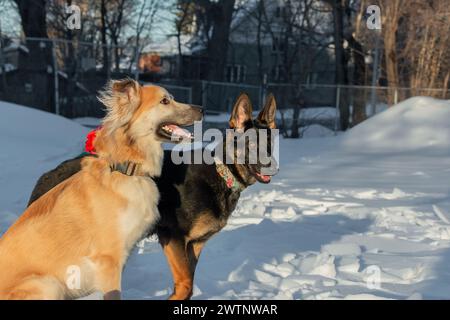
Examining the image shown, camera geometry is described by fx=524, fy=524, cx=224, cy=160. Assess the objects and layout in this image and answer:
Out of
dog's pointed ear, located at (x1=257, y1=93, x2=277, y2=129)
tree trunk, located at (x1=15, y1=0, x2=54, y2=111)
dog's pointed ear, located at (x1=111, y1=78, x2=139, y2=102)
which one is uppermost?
tree trunk, located at (x1=15, y1=0, x2=54, y2=111)

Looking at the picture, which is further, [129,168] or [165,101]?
[165,101]

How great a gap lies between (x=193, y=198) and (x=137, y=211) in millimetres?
851

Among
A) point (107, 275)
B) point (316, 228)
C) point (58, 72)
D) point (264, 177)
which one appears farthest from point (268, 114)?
point (58, 72)

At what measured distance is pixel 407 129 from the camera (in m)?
17.0

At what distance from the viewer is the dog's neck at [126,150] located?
4.06m

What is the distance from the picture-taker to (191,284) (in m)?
4.52

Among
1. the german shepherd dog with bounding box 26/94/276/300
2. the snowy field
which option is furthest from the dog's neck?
the snowy field

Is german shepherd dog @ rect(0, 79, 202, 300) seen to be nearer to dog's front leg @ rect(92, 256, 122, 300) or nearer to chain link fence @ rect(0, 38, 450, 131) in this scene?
dog's front leg @ rect(92, 256, 122, 300)

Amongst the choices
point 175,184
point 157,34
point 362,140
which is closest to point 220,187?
point 175,184

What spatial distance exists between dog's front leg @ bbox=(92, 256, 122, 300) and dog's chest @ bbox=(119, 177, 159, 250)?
0.17 metres

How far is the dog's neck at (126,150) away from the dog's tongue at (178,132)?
188 millimetres

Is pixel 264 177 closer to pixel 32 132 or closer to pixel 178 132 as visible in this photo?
pixel 178 132

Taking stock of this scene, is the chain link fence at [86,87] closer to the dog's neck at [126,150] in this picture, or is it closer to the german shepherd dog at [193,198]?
the german shepherd dog at [193,198]

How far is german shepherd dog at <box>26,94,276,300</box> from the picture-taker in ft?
14.9
